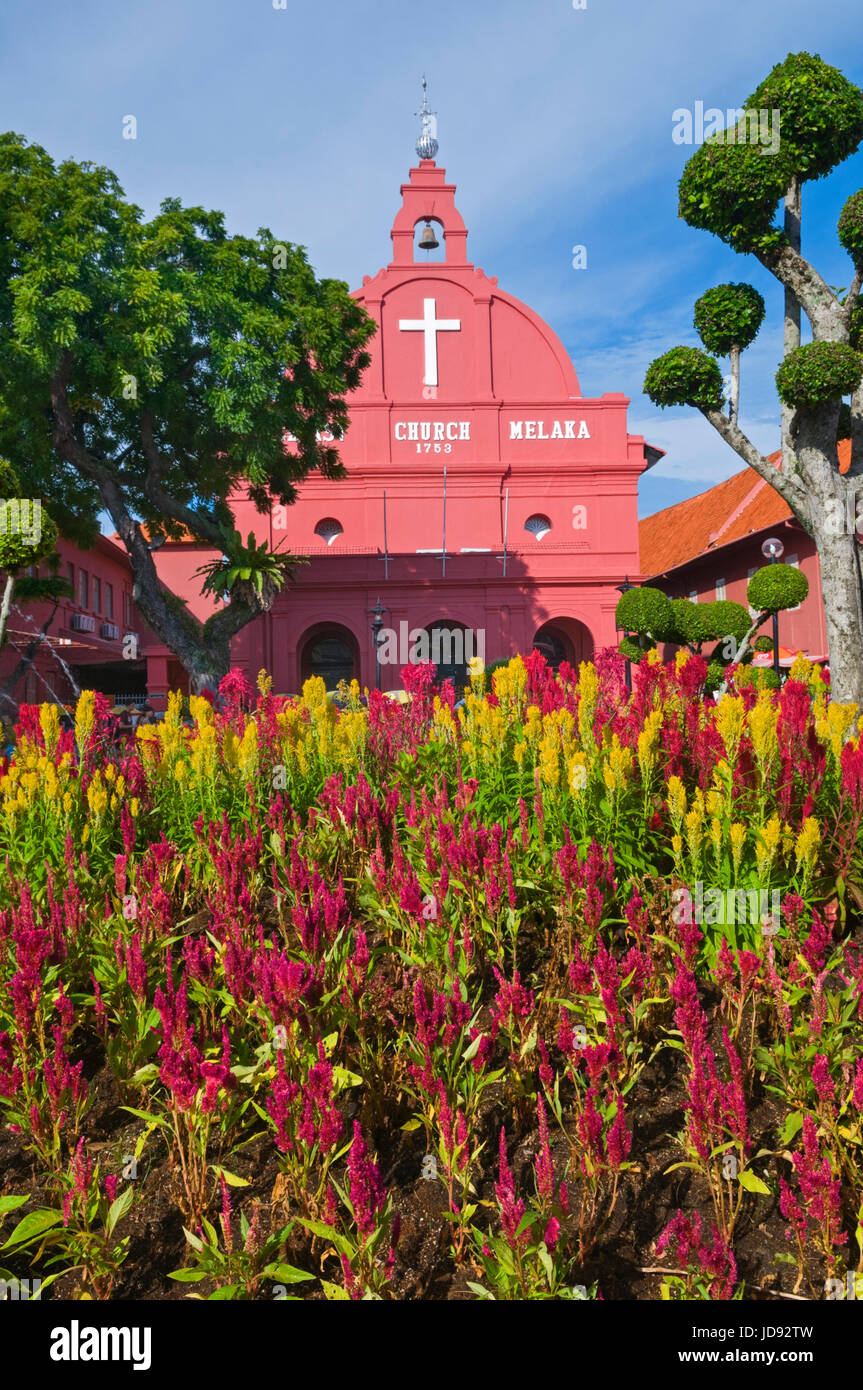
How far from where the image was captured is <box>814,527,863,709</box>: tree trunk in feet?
45.0

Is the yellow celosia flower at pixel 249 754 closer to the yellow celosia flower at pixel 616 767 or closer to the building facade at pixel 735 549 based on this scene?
the yellow celosia flower at pixel 616 767

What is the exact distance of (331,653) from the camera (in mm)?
32219

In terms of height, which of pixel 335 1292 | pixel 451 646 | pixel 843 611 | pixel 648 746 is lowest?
pixel 335 1292

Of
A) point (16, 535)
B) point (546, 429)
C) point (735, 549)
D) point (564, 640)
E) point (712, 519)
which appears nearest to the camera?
point (16, 535)

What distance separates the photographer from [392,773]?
196 inches

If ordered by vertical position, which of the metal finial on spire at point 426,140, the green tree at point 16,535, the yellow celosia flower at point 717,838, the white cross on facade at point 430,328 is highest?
the metal finial on spire at point 426,140

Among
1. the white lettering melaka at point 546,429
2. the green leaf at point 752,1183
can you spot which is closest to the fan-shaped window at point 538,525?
the white lettering melaka at point 546,429

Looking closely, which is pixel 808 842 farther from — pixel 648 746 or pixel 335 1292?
pixel 335 1292

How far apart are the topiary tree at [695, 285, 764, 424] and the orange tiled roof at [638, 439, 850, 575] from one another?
1079cm

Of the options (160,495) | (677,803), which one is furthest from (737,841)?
(160,495)

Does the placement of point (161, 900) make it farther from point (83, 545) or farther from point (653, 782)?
point (83, 545)

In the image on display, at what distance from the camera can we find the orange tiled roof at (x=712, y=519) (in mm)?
29219

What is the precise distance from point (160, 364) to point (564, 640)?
699 inches

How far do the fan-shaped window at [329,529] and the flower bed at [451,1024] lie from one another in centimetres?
2676
